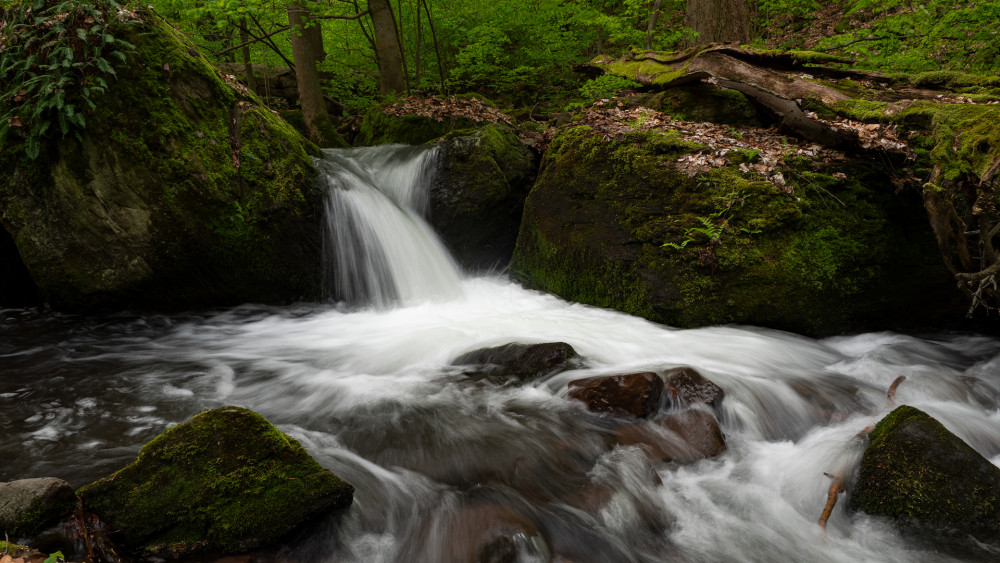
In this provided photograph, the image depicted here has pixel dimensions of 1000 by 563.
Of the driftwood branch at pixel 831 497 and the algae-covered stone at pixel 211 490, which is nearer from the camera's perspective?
the algae-covered stone at pixel 211 490

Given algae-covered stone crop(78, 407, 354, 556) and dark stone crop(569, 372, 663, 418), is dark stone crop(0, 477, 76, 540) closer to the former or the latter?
algae-covered stone crop(78, 407, 354, 556)

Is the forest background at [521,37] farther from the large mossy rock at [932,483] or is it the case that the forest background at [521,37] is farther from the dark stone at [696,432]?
the large mossy rock at [932,483]

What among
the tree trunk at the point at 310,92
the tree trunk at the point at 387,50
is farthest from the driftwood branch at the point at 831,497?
the tree trunk at the point at 387,50

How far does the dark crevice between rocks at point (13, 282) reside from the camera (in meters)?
6.65

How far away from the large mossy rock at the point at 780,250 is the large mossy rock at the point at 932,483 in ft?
8.42

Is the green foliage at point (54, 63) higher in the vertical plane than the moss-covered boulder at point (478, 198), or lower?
higher

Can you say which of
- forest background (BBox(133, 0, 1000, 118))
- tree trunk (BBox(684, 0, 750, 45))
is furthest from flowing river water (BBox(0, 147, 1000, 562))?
tree trunk (BBox(684, 0, 750, 45))

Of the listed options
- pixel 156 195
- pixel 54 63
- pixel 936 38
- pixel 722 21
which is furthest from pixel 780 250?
pixel 54 63

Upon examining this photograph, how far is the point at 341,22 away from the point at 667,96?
33.7 ft

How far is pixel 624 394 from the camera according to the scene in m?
3.88

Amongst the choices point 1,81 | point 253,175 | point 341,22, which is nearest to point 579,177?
point 253,175

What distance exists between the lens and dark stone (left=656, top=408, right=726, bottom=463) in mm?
3521

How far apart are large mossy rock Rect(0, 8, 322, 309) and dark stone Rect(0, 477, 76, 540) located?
4.38 m

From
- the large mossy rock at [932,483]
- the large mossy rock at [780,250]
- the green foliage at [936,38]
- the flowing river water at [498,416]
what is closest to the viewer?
the large mossy rock at [932,483]
